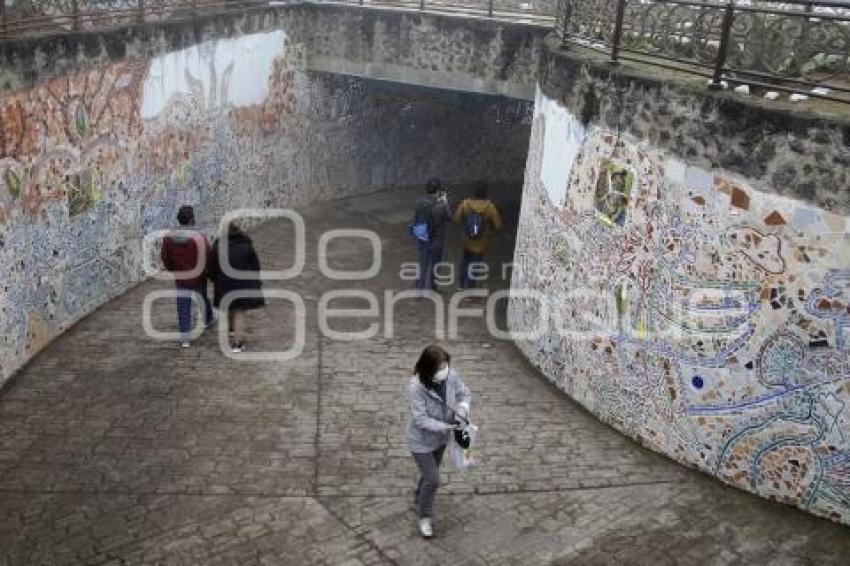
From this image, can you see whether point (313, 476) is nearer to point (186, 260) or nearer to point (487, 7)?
point (186, 260)

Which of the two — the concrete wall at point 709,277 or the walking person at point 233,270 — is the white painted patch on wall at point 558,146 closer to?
the concrete wall at point 709,277

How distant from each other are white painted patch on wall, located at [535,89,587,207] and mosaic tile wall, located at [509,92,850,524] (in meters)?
0.03

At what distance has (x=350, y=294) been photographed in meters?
11.9

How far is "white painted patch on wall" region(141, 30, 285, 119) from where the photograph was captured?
36.8 ft

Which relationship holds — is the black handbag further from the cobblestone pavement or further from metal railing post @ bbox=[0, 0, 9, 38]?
metal railing post @ bbox=[0, 0, 9, 38]

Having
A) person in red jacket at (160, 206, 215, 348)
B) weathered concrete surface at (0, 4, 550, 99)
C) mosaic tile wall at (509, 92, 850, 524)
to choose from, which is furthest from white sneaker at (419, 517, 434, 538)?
weathered concrete surface at (0, 4, 550, 99)

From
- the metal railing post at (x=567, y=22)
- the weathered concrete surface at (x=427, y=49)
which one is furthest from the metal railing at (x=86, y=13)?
the metal railing post at (x=567, y=22)

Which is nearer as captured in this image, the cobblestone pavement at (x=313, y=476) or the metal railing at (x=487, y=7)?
the cobblestone pavement at (x=313, y=476)

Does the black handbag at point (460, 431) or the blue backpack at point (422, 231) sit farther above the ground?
the blue backpack at point (422, 231)

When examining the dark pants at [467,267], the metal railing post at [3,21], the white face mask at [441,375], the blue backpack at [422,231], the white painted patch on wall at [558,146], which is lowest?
the dark pants at [467,267]

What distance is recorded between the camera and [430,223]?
11.3 meters

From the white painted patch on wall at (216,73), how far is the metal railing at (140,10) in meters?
0.50

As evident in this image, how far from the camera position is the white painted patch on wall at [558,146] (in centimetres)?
881

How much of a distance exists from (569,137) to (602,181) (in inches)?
32.3
